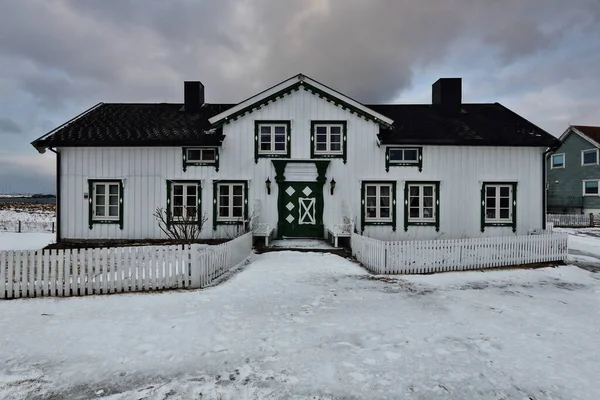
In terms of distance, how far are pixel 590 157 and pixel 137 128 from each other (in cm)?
3855

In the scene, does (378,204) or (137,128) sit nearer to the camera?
(378,204)

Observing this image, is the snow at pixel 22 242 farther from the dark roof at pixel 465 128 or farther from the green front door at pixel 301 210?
the dark roof at pixel 465 128

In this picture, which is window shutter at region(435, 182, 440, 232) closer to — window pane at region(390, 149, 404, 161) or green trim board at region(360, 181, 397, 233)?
green trim board at region(360, 181, 397, 233)

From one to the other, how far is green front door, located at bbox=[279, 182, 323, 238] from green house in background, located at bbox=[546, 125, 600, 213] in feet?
87.8

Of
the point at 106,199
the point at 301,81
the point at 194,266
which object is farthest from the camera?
the point at 106,199

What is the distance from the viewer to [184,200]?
15258 mm

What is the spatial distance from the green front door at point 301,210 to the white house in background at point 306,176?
5 centimetres

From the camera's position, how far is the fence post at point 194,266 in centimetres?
815

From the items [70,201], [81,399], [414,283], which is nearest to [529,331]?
[414,283]

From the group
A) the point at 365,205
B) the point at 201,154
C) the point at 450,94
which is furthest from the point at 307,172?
the point at 450,94

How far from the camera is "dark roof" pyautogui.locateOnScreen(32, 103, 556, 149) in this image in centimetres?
1504

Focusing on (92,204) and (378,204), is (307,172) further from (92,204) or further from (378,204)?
(92,204)

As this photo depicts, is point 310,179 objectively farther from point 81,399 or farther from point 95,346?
point 81,399

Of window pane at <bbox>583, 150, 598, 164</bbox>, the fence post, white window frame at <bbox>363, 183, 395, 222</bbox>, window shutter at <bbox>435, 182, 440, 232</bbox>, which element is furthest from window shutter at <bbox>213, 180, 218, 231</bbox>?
window pane at <bbox>583, 150, 598, 164</bbox>
